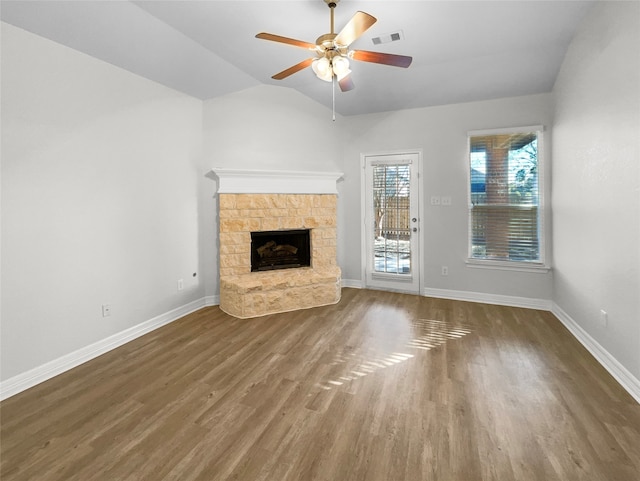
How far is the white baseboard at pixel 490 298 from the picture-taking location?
381cm

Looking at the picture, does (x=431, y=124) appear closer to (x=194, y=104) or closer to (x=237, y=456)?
(x=194, y=104)

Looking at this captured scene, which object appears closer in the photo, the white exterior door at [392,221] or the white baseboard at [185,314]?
the white baseboard at [185,314]

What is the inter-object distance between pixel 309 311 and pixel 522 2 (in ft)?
11.3

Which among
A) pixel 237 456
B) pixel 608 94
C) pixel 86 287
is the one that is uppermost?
pixel 608 94

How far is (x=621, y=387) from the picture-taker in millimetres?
2125

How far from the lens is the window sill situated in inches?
149

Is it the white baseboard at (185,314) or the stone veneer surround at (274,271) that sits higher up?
A: the stone veneer surround at (274,271)

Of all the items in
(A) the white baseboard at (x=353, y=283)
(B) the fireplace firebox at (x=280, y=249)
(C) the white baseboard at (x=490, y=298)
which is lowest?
(C) the white baseboard at (x=490, y=298)

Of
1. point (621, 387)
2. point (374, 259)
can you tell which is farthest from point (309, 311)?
point (621, 387)

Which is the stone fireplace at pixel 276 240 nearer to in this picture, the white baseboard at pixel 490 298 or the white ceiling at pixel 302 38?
the white ceiling at pixel 302 38

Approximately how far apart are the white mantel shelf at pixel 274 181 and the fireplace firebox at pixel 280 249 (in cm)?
57

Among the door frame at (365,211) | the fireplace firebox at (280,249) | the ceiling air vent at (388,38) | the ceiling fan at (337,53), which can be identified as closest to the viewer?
the ceiling fan at (337,53)

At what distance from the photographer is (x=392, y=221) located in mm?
4598

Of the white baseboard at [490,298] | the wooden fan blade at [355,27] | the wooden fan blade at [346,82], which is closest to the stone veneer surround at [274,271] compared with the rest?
the white baseboard at [490,298]
